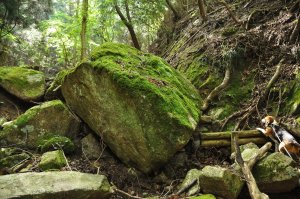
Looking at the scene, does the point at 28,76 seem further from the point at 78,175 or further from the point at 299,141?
the point at 299,141

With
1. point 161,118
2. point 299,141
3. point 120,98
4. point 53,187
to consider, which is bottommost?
point 53,187

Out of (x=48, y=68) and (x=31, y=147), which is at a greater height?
(x=48, y=68)

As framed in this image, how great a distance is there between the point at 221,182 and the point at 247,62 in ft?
15.3

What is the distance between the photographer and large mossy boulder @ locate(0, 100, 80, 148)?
6391 millimetres

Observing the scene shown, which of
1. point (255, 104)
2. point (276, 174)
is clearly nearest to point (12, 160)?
point (276, 174)

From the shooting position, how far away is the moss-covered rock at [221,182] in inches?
178

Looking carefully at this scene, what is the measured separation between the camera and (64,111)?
21.9ft

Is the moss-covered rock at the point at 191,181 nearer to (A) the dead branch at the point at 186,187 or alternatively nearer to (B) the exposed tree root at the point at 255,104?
(A) the dead branch at the point at 186,187

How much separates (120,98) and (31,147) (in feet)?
7.55

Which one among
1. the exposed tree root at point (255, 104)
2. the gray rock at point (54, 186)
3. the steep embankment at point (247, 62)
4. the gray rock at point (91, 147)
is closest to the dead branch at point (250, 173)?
the steep embankment at point (247, 62)

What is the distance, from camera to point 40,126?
654 centimetres

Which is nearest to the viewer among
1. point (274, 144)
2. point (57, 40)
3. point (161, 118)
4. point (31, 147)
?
point (161, 118)

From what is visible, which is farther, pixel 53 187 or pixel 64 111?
pixel 64 111

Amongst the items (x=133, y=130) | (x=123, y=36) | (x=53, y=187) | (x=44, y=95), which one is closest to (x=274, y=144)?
(x=133, y=130)
